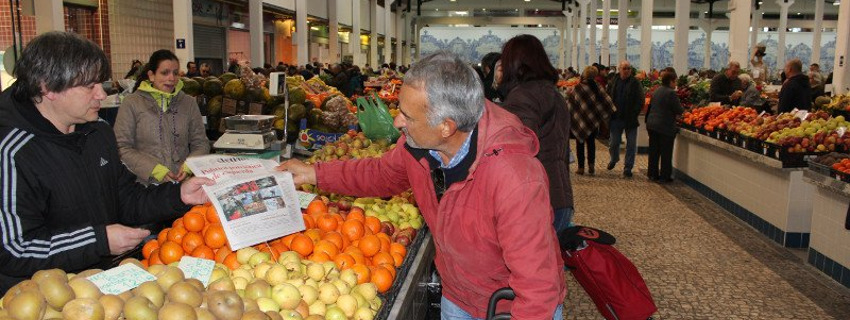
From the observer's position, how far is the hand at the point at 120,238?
2270 mm

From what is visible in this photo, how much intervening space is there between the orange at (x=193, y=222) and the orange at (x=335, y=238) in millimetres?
493

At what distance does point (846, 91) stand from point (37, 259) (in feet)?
37.0

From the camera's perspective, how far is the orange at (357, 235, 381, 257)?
282 centimetres

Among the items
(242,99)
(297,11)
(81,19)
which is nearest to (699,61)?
(297,11)

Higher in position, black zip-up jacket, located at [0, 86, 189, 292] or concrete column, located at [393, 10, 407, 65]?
concrete column, located at [393, 10, 407, 65]

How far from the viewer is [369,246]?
9.27 feet

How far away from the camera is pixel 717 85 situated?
10.8m

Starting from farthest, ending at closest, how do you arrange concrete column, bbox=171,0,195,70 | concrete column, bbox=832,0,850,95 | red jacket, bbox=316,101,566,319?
concrete column, bbox=171,0,195,70 < concrete column, bbox=832,0,850,95 < red jacket, bbox=316,101,566,319

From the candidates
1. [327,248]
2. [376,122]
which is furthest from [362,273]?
[376,122]

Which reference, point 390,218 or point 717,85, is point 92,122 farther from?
point 717,85

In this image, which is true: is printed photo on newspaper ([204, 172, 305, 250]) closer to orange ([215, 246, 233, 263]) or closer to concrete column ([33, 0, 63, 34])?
orange ([215, 246, 233, 263])

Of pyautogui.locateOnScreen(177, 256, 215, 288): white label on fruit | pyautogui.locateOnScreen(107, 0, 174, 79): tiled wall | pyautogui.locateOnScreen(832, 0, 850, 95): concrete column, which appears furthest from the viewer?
pyautogui.locateOnScreen(107, 0, 174, 79): tiled wall

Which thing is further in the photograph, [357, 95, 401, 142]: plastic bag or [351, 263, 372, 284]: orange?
[357, 95, 401, 142]: plastic bag

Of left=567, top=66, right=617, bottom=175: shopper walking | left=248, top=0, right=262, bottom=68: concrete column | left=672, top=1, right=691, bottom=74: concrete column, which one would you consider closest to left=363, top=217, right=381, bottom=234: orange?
left=567, top=66, right=617, bottom=175: shopper walking
